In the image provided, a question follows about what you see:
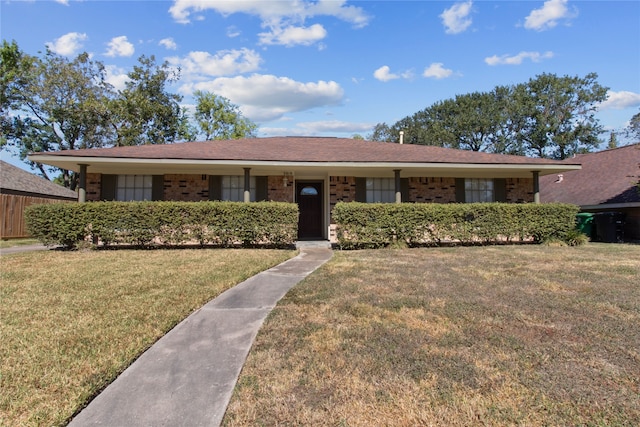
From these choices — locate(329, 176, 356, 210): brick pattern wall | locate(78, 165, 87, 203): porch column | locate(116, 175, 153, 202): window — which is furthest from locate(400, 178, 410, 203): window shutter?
locate(78, 165, 87, 203): porch column

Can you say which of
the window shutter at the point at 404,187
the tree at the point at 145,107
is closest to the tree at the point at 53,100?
the tree at the point at 145,107

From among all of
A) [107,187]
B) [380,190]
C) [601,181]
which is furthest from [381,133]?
[107,187]

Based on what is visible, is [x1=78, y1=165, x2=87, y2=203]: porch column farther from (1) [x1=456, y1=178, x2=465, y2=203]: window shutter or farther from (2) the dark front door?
(1) [x1=456, y1=178, x2=465, y2=203]: window shutter

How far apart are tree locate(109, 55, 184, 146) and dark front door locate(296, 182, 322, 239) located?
69.7 ft

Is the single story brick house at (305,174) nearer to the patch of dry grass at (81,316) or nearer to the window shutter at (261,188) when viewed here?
the window shutter at (261,188)

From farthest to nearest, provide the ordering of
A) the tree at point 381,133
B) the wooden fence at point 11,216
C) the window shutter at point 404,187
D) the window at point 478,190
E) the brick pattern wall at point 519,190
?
the tree at point 381,133
the wooden fence at point 11,216
the brick pattern wall at point 519,190
the window at point 478,190
the window shutter at point 404,187

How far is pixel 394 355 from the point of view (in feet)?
9.37

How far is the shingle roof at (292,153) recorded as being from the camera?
35.4ft

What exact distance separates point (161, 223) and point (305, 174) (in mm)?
5253

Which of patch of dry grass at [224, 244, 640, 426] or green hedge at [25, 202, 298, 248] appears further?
green hedge at [25, 202, 298, 248]

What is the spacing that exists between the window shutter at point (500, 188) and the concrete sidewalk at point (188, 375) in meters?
12.0

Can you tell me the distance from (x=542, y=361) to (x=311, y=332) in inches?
75.5

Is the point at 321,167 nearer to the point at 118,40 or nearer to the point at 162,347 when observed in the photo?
the point at 162,347

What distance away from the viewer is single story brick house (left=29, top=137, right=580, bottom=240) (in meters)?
10.9
